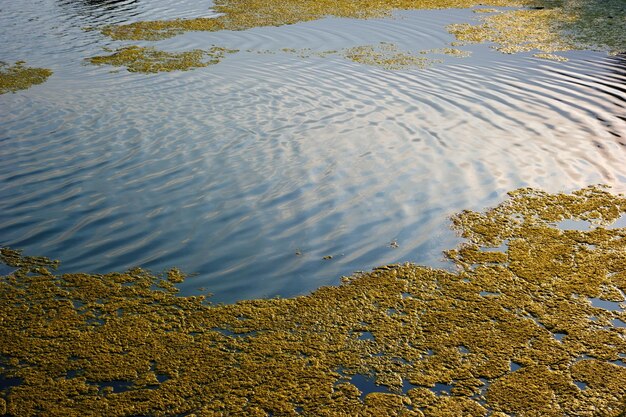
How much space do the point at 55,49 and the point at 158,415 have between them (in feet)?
35.7

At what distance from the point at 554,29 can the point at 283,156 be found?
9.05 m

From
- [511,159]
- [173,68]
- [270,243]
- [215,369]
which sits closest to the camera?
[215,369]

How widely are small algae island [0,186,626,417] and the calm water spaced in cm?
33

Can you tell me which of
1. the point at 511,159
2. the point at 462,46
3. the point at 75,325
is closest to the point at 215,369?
the point at 75,325

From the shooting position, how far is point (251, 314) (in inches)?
180

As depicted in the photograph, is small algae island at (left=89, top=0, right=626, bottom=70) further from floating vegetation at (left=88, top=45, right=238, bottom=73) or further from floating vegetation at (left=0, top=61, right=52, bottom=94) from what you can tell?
floating vegetation at (left=0, top=61, right=52, bottom=94)

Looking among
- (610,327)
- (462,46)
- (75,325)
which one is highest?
(462,46)

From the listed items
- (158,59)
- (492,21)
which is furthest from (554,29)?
(158,59)

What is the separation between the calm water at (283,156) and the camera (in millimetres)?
5598

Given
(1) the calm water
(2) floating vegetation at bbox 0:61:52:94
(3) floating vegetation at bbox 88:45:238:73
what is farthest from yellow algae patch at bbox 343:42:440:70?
(2) floating vegetation at bbox 0:61:52:94

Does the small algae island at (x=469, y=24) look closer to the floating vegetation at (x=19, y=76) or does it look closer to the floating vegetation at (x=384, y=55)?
the floating vegetation at (x=384, y=55)

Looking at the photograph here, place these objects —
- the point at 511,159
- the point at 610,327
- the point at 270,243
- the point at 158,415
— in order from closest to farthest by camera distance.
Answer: the point at 158,415 < the point at 610,327 < the point at 270,243 < the point at 511,159

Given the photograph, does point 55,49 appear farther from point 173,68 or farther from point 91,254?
point 91,254

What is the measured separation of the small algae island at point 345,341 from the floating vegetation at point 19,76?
5.82 metres
